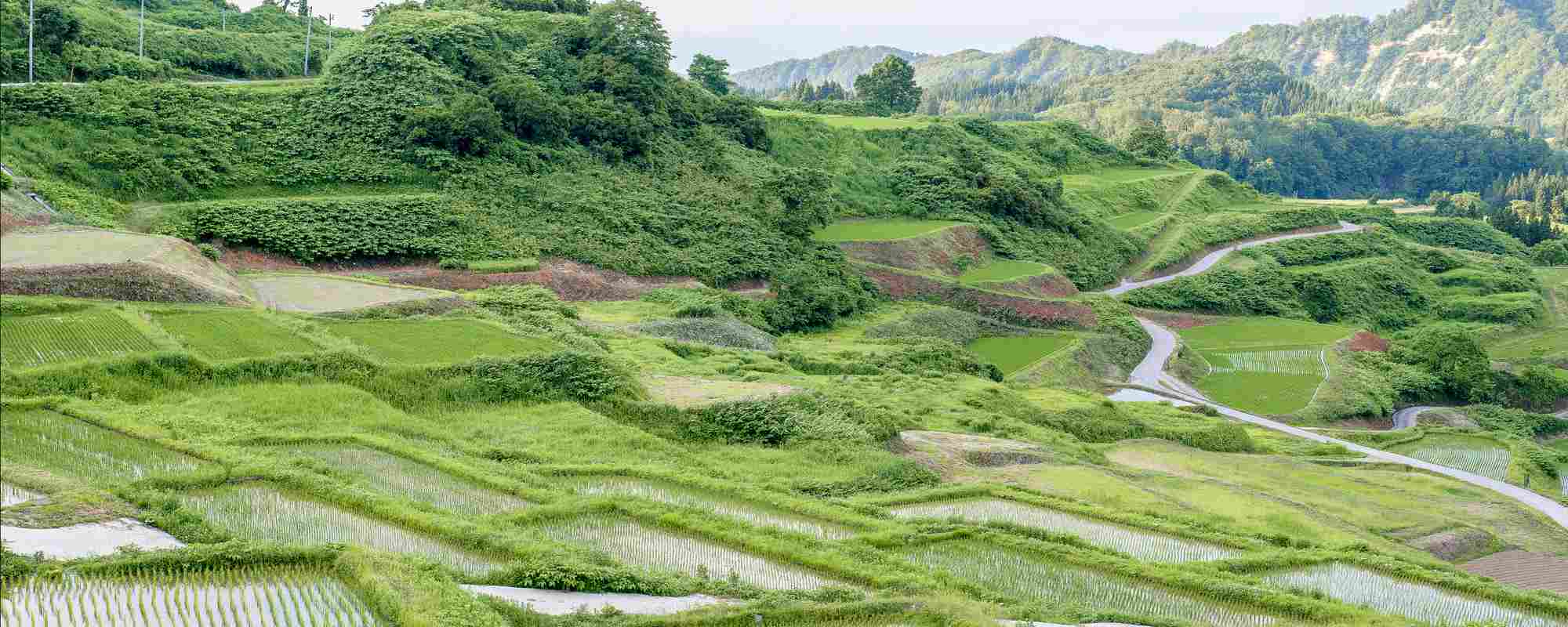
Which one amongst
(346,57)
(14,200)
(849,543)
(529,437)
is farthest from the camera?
(346,57)

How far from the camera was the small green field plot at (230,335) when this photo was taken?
87.0 ft

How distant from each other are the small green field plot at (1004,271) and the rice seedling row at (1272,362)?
9.28 meters

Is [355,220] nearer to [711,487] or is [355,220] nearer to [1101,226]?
[711,487]

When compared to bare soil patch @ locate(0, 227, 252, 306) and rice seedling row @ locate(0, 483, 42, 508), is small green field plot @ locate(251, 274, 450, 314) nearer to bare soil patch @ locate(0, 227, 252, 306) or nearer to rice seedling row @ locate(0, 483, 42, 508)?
bare soil patch @ locate(0, 227, 252, 306)

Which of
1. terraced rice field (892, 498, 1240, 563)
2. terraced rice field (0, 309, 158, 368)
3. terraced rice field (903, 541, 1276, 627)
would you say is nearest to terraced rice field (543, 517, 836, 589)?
terraced rice field (903, 541, 1276, 627)

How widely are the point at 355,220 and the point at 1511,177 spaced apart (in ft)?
598

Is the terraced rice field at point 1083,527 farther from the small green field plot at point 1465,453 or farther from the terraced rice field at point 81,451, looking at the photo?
the small green field plot at point 1465,453

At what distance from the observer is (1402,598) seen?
2208 cm

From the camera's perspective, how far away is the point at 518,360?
1158 inches

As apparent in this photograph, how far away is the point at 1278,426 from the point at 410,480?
3479cm

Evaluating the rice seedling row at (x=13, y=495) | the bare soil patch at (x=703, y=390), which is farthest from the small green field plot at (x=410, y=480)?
the bare soil patch at (x=703, y=390)

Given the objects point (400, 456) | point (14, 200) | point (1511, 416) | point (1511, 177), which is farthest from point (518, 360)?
point (1511, 177)

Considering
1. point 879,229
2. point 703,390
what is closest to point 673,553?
point 703,390

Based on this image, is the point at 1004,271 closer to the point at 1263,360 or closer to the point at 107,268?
the point at 1263,360
